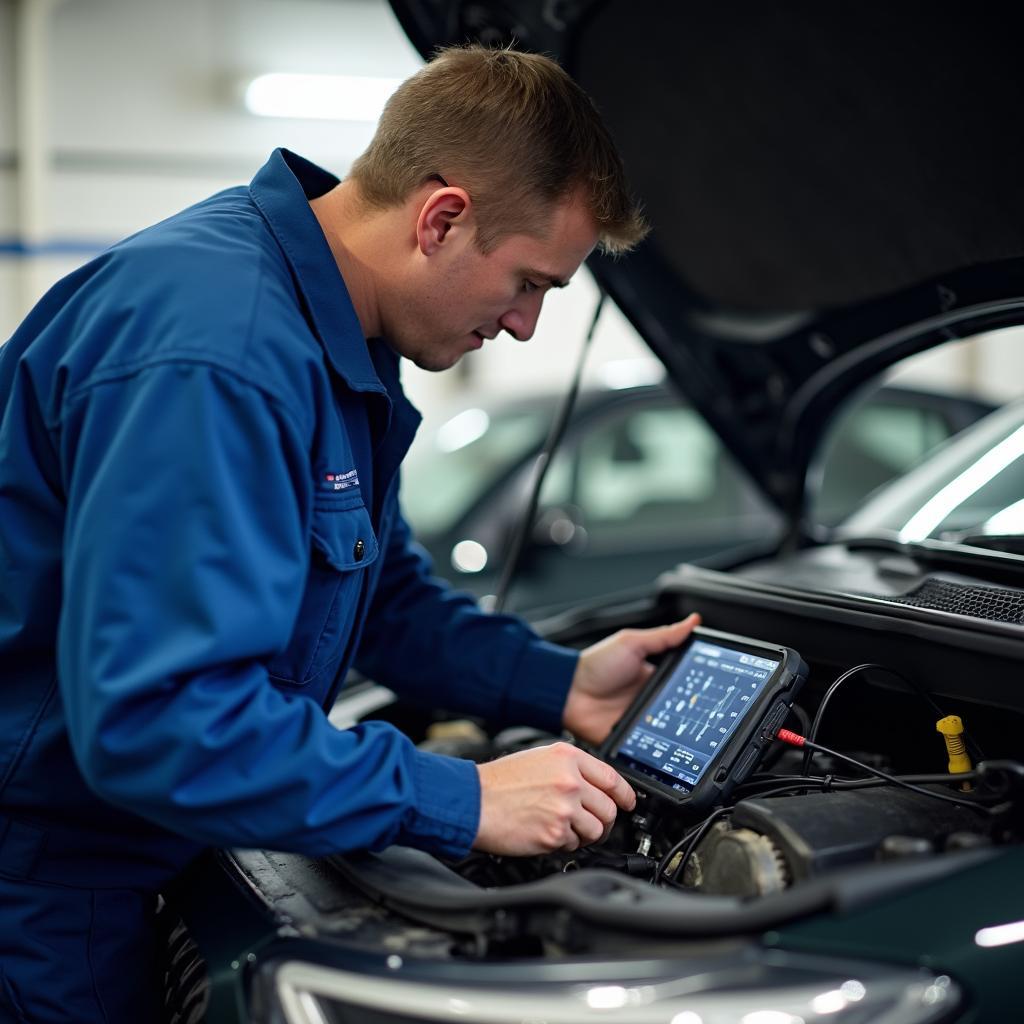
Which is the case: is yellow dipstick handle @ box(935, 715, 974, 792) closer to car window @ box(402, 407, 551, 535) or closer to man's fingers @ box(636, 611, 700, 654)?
man's fingers @ box(636, 611, 700, 654)

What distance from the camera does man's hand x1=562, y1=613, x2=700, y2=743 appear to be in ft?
6.08

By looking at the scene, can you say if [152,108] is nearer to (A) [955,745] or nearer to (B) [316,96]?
(B) [316,96]

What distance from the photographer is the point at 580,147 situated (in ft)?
4.91

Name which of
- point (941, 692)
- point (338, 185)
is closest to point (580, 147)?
point (338, 185)

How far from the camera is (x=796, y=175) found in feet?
6.68

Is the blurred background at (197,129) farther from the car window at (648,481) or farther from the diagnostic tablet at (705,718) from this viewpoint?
the diagnostic tablet at (705,718)

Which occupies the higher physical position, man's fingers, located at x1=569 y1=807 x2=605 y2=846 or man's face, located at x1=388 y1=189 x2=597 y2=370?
man's face, located at x1=388 y1=189 x2=597 y2=370

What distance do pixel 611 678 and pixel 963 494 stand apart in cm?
69

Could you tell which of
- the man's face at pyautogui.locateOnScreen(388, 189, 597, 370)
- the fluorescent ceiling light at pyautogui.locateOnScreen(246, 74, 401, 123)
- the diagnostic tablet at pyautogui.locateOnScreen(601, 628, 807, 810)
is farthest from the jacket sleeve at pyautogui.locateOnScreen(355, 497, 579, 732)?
the fluorescent ceiling light at pyautogui.locateOnScreen(246, 74, 401, 123)

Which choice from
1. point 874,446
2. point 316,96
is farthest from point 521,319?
point 316,96

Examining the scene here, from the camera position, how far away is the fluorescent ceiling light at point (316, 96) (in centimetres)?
788

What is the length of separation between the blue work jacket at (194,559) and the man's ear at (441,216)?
→ 12cm

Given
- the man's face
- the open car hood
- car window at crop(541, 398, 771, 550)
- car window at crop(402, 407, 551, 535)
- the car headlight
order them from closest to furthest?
the car headlight
the man's face
the open car hood
car window at crop(402, 407, 551, 535)
car window at crop(541, 398, 771, 550)

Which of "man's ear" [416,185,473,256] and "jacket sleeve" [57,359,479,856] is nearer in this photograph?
"jacket sleeve" [57,359,479,856]
